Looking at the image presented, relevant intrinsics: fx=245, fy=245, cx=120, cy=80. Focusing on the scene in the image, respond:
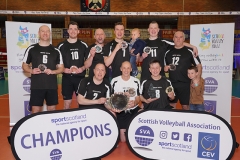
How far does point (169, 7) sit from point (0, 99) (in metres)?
14.6

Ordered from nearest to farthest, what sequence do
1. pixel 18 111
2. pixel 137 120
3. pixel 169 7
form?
pixel 137 120 < pixel 18 111 < pixel 169 7

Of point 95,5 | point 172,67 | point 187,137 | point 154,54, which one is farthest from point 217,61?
point 95,5

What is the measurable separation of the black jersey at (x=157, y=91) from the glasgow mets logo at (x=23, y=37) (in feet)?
9.95

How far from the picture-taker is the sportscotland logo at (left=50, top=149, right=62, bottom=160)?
3219 millimetres

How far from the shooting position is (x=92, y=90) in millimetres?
4320

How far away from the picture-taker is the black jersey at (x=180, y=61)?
5.01m

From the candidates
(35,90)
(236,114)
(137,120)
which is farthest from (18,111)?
(236,114)

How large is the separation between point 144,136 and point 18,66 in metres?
3.61

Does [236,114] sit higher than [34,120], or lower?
lower

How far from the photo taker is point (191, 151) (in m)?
3.35

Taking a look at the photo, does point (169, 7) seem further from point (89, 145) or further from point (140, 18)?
point (89, 145)

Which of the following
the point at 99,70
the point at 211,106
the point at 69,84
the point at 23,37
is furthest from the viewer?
the point at 211,106

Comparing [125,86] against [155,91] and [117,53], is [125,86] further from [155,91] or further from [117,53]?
[117,53]

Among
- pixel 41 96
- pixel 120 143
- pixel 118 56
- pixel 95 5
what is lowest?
pixel 120 143
